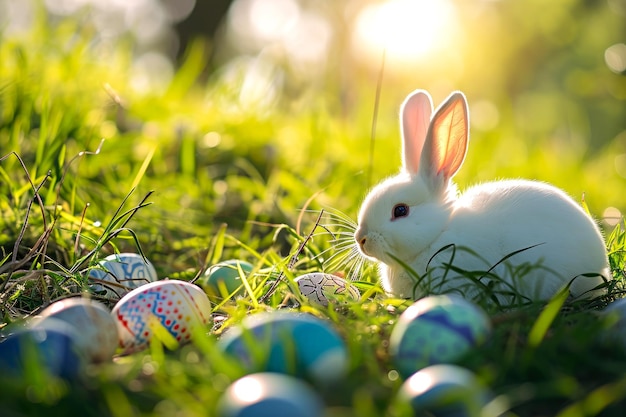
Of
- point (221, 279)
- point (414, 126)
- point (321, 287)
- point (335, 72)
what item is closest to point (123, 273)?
point (221, 279)

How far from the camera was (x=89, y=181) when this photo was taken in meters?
3.96

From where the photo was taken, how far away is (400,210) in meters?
2.80

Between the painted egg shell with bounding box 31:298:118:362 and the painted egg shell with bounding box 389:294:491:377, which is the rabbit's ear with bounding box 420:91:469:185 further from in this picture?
the painted egg shell with bounding box 31:298:118:362

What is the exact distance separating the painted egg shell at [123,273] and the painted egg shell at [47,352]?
787mm

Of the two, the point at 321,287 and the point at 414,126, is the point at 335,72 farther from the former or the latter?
the point at 321,287

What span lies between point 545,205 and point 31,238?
2.03m

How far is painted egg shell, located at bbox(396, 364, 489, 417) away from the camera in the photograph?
149 cm

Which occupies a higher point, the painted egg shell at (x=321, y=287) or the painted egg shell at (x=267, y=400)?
the painted egg shell at (x=267, y=400)

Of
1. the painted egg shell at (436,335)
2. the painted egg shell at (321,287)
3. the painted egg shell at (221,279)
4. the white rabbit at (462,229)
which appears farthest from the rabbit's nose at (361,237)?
the painted egg shell at (436,335)

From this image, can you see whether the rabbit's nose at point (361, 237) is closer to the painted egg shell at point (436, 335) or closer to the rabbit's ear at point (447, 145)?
the rabbit's ear at point (447, 145)

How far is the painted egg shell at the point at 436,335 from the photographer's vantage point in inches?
70.8

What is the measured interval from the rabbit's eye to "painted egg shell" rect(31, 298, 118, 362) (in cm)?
118

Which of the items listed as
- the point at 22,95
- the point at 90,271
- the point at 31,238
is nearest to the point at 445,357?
the point at 90,271

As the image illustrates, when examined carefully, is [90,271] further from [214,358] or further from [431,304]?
[431,304]
